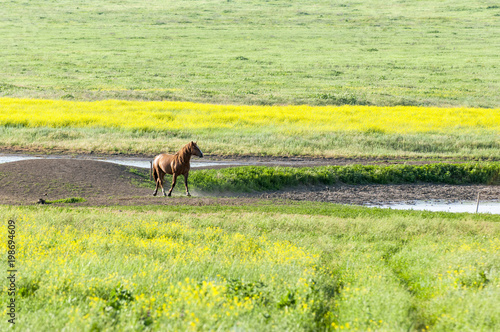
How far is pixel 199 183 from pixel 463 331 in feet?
55.5

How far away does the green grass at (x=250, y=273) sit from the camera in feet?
25.1

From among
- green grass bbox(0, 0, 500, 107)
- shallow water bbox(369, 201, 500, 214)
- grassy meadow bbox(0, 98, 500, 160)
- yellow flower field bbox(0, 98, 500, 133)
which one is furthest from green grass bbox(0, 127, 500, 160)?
green grass bbox(0, 0, 500, 107)

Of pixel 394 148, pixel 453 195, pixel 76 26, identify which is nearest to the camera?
pixel 453 195

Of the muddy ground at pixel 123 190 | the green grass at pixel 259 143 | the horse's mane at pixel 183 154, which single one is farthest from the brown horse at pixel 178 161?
the green grass at pixel 259 143

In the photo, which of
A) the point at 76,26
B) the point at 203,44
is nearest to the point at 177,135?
the point at 203,44

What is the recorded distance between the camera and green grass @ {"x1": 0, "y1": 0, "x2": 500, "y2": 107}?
59844 millimetres

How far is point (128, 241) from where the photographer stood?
1264 cm

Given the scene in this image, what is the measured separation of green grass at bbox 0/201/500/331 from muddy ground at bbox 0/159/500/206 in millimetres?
3948

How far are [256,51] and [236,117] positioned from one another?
2221 inches

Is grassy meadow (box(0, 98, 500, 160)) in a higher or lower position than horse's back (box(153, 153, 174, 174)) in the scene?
lower

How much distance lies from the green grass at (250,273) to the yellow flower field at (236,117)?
21.4 meters

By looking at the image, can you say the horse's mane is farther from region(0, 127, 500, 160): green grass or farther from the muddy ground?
region(0, 127, 500, 160): green grass

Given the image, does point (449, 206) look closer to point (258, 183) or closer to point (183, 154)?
point (258, 183)

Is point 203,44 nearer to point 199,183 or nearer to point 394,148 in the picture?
point 394,148
